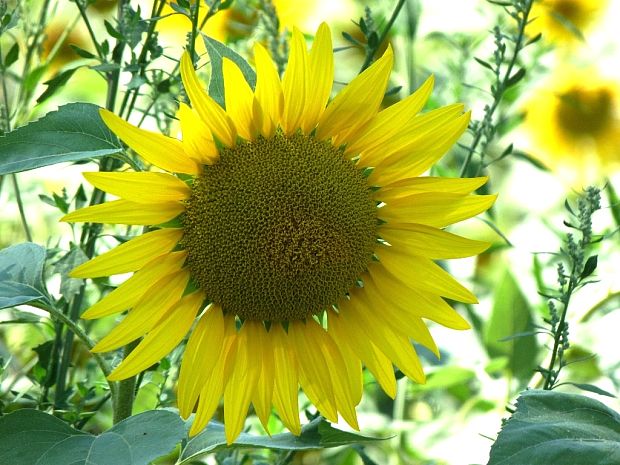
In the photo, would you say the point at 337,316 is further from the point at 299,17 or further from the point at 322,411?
the point at 299,17

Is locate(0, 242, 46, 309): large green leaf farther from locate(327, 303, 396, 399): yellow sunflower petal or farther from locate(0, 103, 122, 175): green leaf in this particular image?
locate(327, 303, 396, 399): yellow sunflower petal

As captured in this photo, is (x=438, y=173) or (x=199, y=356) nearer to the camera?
(x=199, y=356)

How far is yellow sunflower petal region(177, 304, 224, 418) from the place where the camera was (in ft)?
2.95

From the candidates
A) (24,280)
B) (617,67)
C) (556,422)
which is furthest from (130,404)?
(617,67)

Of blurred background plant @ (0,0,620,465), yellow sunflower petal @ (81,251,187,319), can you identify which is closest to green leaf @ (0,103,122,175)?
blurred background plant @ (0,0,620,465)

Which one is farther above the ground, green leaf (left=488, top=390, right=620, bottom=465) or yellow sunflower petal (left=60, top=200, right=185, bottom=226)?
yellow sunflower petal (left=60, top=200, right=185, bottom=226)

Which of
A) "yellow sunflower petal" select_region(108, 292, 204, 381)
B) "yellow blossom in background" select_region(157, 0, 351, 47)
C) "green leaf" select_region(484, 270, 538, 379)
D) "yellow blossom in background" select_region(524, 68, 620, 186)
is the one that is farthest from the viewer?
"yellow blossom in background" select_region(524, 68, 620, 186)

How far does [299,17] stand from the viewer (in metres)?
1.68

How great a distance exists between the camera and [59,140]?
0.85m

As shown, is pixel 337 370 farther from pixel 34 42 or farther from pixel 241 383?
pixel 34 42

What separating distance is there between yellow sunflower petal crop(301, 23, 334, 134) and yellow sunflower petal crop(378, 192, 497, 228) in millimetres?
115

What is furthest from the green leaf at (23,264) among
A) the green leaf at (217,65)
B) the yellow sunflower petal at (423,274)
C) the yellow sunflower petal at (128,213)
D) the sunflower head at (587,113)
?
the sunflower head at (587,113)

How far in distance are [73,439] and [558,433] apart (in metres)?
0.40

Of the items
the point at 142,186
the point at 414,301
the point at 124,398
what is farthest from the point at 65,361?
the point at 414,301
